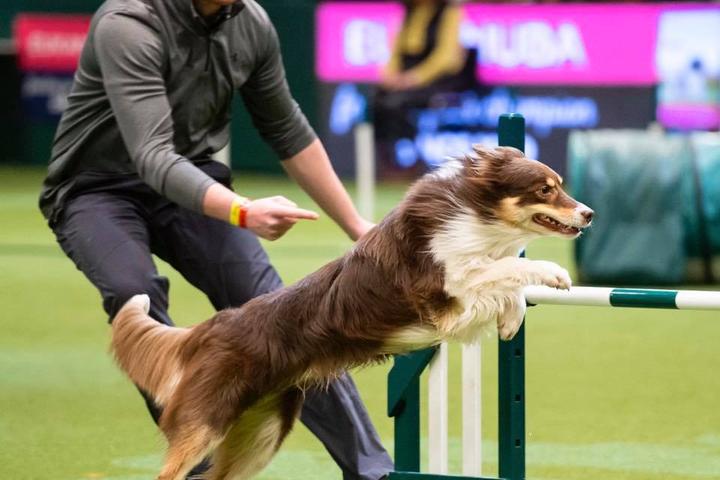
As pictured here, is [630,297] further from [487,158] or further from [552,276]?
[487,158]

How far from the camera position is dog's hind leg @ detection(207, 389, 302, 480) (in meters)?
4.12

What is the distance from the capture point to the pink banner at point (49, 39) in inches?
639

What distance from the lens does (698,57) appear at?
46.0 feet

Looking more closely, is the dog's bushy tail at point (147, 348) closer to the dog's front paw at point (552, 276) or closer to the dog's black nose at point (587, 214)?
the dog's front paw at point (552, 276)

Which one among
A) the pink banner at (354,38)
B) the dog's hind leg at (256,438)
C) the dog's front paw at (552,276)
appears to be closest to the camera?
the dog's front paw at (552,276)

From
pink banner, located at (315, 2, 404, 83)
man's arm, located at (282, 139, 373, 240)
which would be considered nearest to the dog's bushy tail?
man's arm, located at (282, 139, 373, 240)

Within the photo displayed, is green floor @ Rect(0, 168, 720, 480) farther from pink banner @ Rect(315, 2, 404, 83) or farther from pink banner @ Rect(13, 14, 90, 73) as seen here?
pink banner @ Rect(13, 14, 90, 73)

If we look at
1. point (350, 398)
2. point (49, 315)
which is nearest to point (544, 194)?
point (350, 398)

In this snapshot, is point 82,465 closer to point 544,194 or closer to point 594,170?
point 544,194

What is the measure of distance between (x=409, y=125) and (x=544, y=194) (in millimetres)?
11175

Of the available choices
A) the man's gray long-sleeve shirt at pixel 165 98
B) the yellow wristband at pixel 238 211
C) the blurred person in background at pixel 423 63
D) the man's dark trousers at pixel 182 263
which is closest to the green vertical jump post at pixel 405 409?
the man's dark trousers at pixel 182 263

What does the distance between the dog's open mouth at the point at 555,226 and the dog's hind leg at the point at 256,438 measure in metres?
0.88

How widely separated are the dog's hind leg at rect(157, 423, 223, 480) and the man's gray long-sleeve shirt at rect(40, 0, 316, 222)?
2.03 feet

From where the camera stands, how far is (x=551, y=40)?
575 inches
